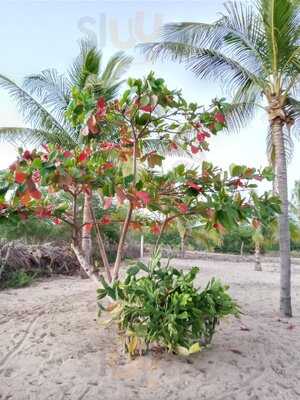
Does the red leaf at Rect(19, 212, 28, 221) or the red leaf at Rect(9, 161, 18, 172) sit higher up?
the red leaf at Rect(9, 161, 18, 172)

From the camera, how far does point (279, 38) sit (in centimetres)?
587

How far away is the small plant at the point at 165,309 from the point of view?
3.12 metres

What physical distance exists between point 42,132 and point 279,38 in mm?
6215

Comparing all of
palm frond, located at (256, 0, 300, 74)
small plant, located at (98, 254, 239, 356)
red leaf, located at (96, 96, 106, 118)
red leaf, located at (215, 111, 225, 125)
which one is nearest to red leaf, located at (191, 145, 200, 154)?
red leaf, located at (215, 111, 225, 125)

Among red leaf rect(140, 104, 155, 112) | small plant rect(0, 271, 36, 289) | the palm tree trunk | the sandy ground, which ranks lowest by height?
the sandy ground

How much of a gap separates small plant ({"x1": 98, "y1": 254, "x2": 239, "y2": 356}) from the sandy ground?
0.20 metres

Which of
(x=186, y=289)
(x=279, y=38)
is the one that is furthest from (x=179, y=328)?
Result: (x=279, y=38)

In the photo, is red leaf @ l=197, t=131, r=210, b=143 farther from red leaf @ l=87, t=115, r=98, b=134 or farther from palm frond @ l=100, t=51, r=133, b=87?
palm frond @ l=100, t=51, r=133, b=87

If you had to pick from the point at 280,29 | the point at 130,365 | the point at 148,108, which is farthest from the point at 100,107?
the point at 280,29

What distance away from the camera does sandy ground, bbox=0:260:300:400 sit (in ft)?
9.34

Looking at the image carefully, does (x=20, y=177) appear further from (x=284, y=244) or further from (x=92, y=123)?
(x=284, y=244)

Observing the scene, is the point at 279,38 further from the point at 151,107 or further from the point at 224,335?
the point at 224,335

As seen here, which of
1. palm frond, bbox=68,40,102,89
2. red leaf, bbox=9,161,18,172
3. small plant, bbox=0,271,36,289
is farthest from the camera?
palm frond, bbox=68,40,102,89

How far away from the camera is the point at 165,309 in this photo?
10.4 ft
